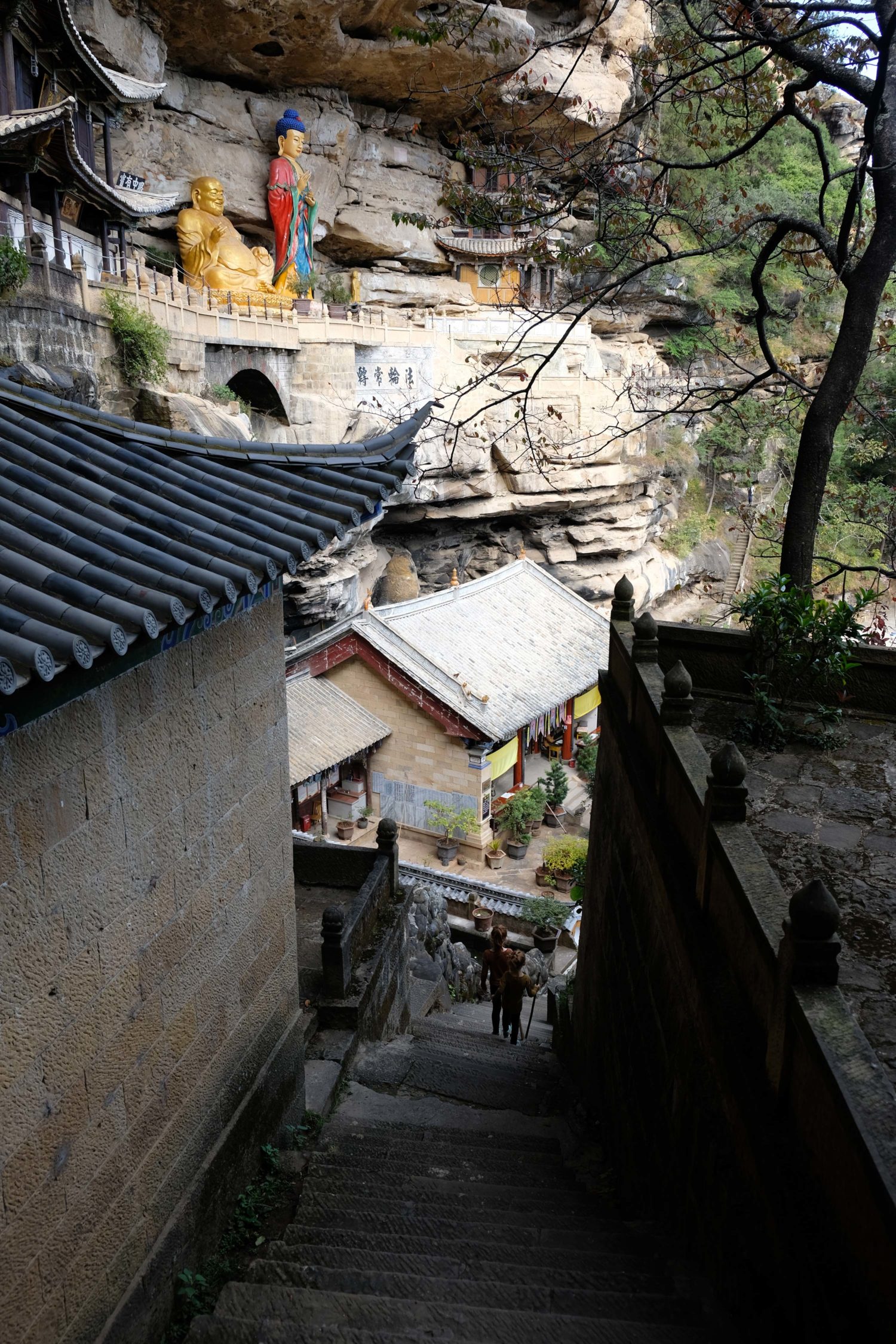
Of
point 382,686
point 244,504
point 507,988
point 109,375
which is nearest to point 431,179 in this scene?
point 109,375

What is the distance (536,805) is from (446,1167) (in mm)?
13305

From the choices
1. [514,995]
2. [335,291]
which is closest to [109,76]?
[335,291]

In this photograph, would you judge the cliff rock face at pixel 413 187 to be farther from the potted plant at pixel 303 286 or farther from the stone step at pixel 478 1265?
the stone step at pixel 478 1265

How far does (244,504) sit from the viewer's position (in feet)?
15.4

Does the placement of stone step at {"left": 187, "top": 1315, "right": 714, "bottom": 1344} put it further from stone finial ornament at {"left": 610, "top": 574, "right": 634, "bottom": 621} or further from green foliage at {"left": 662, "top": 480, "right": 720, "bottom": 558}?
green foliage at {"left": 662, "top": 480, "right": 720, "bottom": 558}

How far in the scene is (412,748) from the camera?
19.6 m

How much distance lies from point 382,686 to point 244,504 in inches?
593

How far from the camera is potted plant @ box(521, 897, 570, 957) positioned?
47.6 ft

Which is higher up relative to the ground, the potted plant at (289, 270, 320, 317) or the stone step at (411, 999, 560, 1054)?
the potted plant at (289, 270, 320, 317)

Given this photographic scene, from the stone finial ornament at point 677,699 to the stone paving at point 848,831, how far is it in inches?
33.8

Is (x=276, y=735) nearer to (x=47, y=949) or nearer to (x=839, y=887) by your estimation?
(x=47, y=949)

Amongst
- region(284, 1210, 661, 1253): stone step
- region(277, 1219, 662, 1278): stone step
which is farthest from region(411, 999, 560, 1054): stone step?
region(277, 1219, 662, 1278): stone step

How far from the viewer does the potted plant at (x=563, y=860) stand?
17328 millimetres

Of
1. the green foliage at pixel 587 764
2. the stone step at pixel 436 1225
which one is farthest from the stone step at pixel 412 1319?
the green foliage at pixel 587 764
